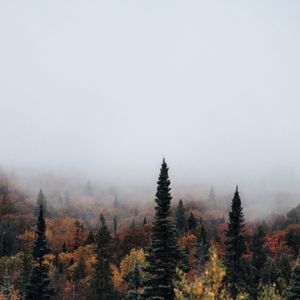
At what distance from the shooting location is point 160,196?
38.5 meters

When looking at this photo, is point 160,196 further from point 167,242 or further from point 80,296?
point 80,296

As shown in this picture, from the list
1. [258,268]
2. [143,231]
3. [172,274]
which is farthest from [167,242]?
[143,231]

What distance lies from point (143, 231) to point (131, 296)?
8913cm

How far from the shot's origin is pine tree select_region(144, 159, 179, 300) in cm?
3659

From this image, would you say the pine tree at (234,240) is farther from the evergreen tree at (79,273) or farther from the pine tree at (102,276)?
the evergreen tree at (79,273)

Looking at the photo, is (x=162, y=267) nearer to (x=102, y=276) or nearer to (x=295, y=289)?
(x=295, y=289)

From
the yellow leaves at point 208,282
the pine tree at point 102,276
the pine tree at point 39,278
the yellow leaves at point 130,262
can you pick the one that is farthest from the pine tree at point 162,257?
the yellow leaves at point 130,262

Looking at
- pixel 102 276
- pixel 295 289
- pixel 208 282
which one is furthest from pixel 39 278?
pixel 208 282

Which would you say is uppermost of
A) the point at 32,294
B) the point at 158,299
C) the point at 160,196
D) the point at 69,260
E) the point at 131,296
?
the point at 160,196

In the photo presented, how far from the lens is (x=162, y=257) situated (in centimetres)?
3691

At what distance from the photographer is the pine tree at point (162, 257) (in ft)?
120

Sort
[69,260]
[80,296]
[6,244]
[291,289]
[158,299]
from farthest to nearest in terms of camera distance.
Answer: [6,244], [69,260], [80,296], [291,289], [158,299]

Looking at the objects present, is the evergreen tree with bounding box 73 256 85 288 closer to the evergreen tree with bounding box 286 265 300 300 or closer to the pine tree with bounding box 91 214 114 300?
the pine tree with bounding box 91 214 114 300

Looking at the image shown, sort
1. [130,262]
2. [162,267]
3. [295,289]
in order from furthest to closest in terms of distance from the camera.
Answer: [130,262] → [295,289] → [162,267]
